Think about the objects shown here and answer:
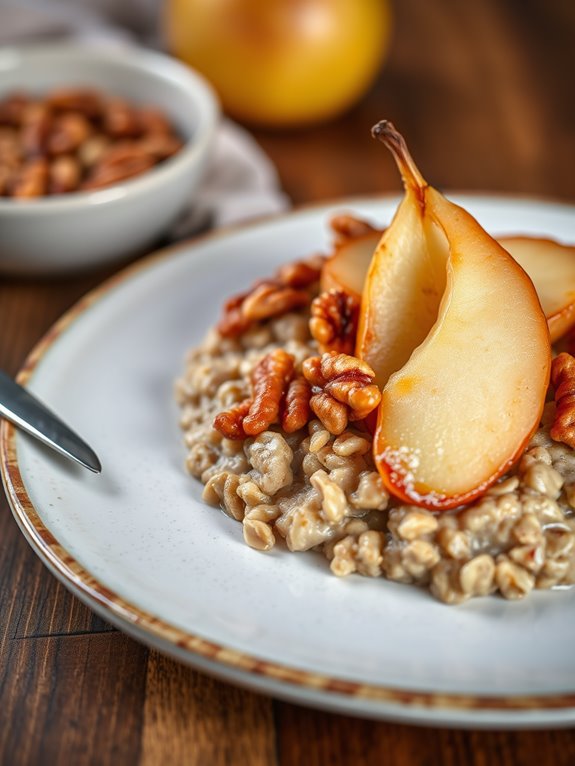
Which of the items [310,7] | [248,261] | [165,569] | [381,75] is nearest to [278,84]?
[310,7]

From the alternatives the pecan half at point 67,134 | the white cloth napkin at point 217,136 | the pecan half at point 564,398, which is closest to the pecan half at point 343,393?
the pecan half at point 564,398

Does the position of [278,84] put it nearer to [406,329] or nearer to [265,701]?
[406,329]

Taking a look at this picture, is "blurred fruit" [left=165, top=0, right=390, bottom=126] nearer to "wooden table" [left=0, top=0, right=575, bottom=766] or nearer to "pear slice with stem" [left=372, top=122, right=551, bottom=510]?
"wooden table" [left=0, top=0, right=575, bottom=766]

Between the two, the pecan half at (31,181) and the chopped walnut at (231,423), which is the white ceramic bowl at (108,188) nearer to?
the pecan half at (31,181)

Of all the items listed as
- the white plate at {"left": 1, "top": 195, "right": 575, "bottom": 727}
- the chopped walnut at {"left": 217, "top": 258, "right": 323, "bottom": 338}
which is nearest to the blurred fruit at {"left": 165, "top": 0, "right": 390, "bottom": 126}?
the chopped walnut at {"left": 217, "top": 258, "right": 323, "bottom": 338}

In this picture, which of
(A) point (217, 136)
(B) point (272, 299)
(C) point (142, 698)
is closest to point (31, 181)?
(A) point (217, 136)

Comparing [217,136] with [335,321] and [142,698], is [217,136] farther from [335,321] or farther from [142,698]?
[142,698]
